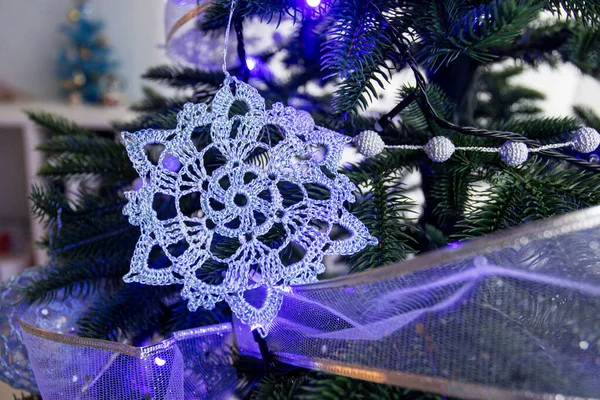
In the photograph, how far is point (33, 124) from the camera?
1.26m

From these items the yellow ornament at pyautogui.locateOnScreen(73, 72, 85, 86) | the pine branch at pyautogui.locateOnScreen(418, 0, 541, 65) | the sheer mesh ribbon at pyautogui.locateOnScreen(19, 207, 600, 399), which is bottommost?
the yellow ornament at pyautogui.locateOnScreen(73, 72, 85, 86)

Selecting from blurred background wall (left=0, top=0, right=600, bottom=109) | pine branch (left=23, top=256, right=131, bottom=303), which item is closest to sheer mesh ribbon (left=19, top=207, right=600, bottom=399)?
pine branch (left=23, top=256, right=131, bottom=303)

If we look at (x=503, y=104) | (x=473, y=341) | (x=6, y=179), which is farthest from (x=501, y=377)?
(x=6, y=179)

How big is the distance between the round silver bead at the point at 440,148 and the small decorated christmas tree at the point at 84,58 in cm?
169

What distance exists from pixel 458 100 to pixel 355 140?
7.2 inches

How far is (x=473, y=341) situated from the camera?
0.22 meters

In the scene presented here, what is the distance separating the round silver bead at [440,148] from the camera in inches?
12.4

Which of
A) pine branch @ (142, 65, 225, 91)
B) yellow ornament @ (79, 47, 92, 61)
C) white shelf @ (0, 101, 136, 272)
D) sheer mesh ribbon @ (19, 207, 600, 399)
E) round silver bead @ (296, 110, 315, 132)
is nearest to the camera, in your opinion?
sheer mesh ribbon @ (19, 207, 600, 399)

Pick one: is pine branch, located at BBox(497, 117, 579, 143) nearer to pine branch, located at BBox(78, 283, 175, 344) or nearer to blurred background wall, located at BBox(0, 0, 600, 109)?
pine branch, located at BBox(78, 283, 175, 344)

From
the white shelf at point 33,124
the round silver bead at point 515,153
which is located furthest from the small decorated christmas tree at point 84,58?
the round silver bead at point 515,153

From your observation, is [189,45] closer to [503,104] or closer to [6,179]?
[503,104]

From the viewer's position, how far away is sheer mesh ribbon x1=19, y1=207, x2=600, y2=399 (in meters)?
0.20

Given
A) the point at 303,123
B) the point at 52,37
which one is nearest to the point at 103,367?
the point at 303,123

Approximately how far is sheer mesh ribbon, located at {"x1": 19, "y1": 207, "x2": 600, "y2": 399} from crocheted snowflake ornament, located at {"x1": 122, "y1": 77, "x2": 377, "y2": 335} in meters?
0.03
